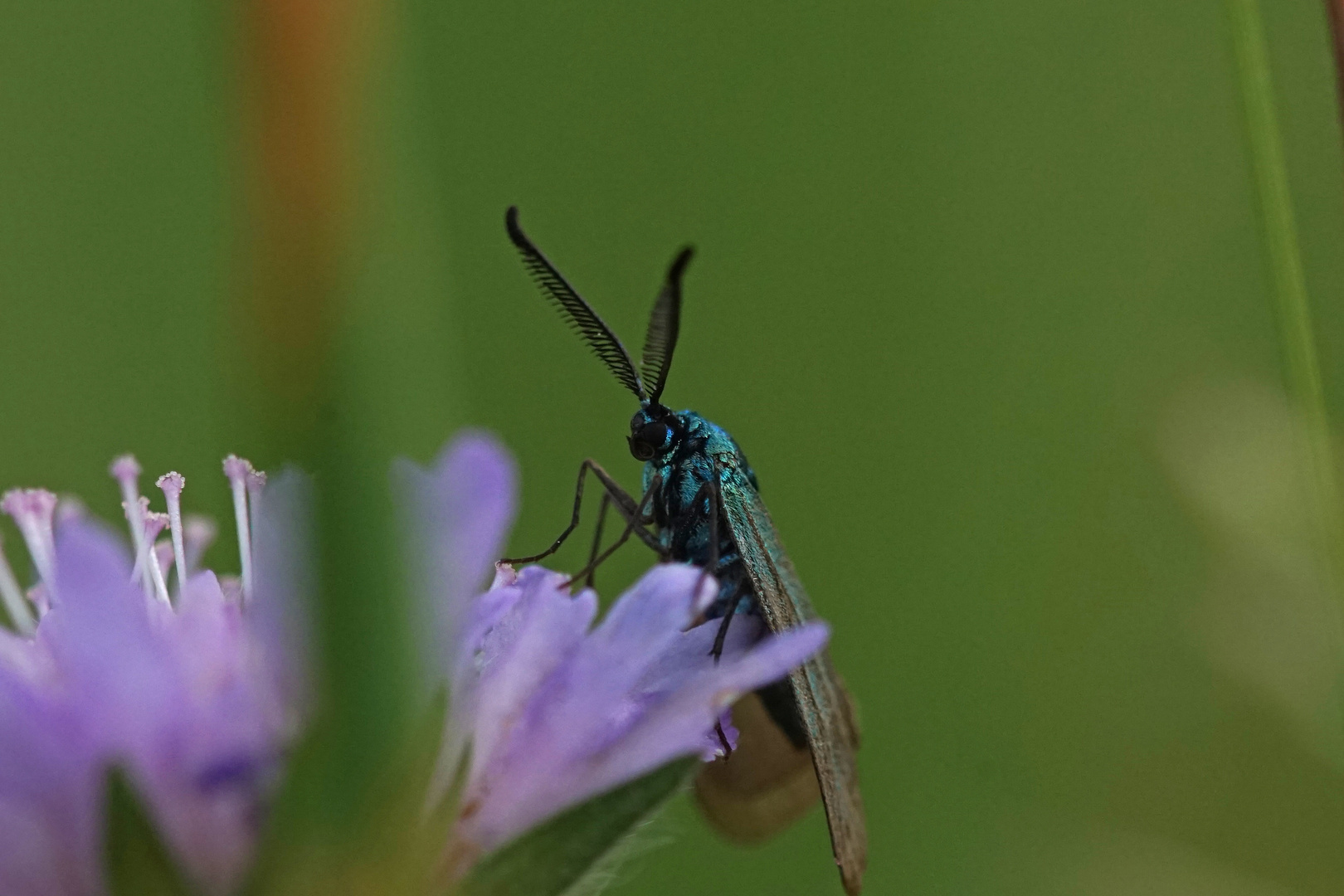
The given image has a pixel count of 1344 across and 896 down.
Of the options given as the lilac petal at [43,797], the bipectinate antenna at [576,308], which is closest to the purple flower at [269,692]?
the lilac petal at [43,797]

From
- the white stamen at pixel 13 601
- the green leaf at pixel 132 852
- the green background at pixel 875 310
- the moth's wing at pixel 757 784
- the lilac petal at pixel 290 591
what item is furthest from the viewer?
the green background at pixel 875 310

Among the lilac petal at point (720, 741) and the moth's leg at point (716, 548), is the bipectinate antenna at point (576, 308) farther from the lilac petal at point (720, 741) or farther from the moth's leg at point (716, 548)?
the lilac petal at point (720, 741)

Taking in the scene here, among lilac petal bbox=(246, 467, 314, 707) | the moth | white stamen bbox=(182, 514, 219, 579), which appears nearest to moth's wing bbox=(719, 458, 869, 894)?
the moth

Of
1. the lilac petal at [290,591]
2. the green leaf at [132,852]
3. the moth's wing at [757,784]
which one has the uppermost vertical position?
the lilac petal at [290,591]

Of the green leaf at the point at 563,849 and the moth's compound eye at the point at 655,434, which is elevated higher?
the moth's compound eye at the point at 655,434

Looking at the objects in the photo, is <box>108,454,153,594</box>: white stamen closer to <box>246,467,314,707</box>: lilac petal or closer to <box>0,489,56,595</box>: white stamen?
<box>0,489,56,595</box>: white stamen

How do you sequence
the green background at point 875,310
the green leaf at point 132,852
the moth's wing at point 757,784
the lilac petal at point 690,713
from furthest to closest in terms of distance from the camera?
the green background at point 875,310 < the moth's wing at point 757,784 < the lilac petal at point 690,713 < the green leaf at point 132,852

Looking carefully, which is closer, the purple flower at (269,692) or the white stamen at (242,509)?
the purple flower at (269,692)

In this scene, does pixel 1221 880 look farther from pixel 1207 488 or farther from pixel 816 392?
pixel 816 392

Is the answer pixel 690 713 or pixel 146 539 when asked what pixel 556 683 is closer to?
pixel 690 713
